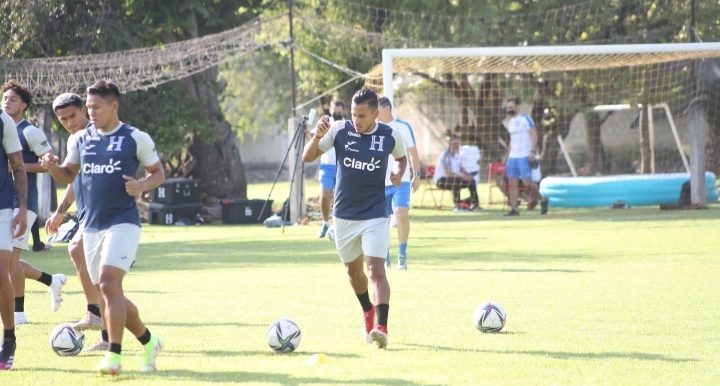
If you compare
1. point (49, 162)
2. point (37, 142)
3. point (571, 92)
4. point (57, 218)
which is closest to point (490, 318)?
point (57, 218)

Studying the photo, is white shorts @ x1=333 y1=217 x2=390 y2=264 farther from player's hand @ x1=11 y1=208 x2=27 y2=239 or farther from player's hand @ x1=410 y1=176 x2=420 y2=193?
player's hand @ x1=410 y1=176 x2=420 y2=193

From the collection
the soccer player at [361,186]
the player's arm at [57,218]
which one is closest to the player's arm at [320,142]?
the soccer player at [361,186]

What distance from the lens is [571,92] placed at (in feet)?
107

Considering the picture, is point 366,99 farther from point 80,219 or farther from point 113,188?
point 80,219

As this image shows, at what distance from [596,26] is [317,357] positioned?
24447 mm

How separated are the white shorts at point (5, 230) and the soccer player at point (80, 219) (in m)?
0.30

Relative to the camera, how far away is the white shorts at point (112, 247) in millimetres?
7160

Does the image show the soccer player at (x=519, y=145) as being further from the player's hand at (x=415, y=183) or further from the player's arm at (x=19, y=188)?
A: the player's arm at (x=19, y=188)

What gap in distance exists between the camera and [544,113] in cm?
3350

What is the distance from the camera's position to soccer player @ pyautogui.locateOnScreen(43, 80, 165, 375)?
7.17 metres

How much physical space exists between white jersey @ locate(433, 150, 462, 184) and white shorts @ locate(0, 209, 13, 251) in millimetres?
19695

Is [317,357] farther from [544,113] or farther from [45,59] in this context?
[544,113]

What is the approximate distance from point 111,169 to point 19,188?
119cm

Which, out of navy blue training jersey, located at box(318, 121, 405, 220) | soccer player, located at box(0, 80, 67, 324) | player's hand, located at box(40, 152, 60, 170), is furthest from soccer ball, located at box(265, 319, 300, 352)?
soccer player, located at box(0, 80, 67, 324)
